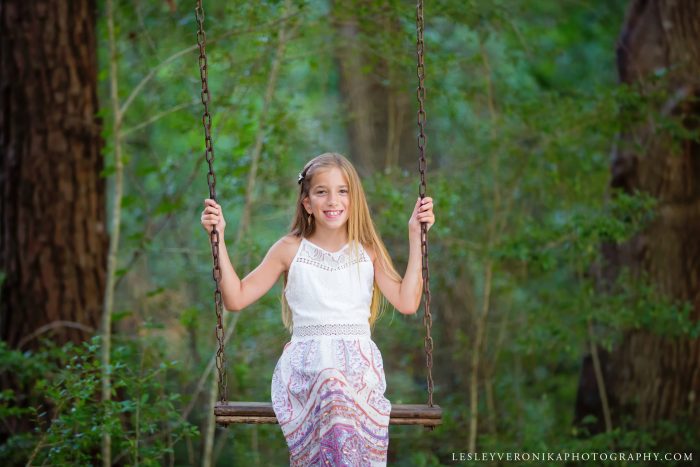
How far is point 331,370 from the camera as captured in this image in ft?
11.9

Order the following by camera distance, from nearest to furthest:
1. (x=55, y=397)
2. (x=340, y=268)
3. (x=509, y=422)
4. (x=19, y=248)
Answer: (x=340, y=268), (x=55, y=397), (x=19, y=248), (x=509, y=422)

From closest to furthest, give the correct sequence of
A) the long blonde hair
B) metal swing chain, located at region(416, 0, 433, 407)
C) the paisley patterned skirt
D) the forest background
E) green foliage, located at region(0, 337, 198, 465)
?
the paisley patterned skirt, metal swing chain, located at region(416, 0, 433, 407), the long blonde hair, green foliage, located at region(0, 337, 198, 465), the forest background

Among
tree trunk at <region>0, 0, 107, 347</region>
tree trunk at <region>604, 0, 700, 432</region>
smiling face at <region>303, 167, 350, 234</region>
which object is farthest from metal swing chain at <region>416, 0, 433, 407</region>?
tree trunk at <region>604, 0, 700, 432</region>

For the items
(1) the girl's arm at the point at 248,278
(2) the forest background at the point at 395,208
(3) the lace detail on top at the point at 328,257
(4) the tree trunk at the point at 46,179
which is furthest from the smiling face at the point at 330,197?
(4) the tree trunk at the point at 46,179

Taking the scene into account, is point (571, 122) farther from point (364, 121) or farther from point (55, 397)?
point (55, 397)

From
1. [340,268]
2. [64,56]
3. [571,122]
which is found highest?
[64,56]

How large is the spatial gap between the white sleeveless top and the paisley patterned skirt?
0.05 m

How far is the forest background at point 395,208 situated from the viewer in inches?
222

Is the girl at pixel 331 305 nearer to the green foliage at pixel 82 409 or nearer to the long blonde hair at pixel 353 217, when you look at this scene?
the long blonde hair at pixel 353 217

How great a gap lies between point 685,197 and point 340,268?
11.2 ft

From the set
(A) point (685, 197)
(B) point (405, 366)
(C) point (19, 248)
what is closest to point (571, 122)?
(A) point (685, 197)

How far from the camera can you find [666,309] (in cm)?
587

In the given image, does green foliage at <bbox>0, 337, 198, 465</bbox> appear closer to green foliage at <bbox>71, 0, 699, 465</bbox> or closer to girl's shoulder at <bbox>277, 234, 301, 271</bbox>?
green foliage at <bbox>71, 0, 699, 465</bbox>

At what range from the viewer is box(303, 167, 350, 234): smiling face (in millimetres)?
3879
